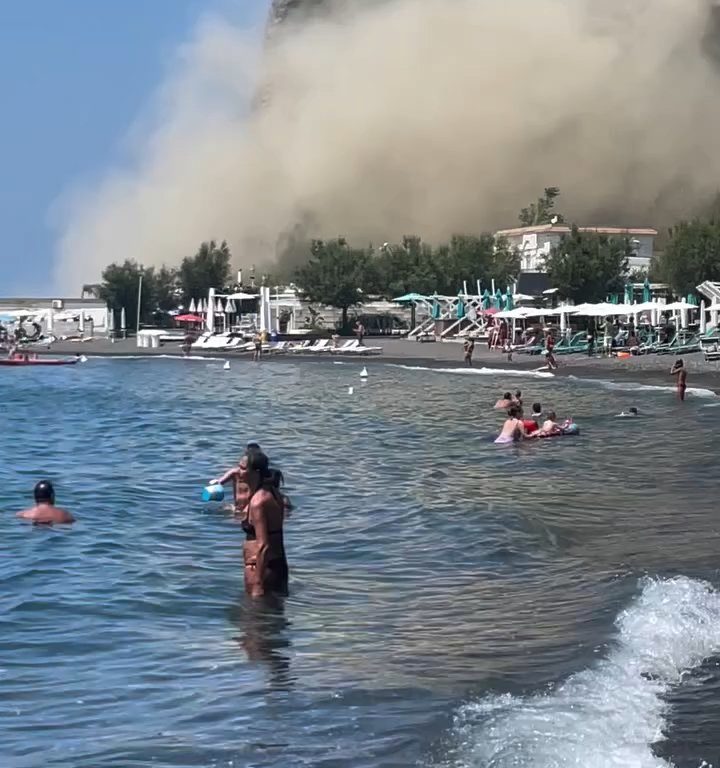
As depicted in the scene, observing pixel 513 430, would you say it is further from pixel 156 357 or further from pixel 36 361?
pixel 156 357

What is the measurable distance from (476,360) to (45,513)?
150 feet

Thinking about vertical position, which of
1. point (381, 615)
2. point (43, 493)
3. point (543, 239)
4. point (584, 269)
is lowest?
point (381, 615)

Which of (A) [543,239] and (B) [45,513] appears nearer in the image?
(B) [45,513]

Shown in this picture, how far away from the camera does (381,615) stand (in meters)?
12.0

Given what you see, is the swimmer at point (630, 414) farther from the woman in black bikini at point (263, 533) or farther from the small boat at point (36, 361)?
the small boat at point (36, 361)

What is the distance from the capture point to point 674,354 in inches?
2245

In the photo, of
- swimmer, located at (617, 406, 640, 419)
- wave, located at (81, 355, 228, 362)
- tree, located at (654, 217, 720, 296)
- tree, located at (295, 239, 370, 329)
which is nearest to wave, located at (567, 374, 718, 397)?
swimmer, located at (617, 406, 640, 419)

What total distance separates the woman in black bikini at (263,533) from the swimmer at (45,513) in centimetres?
604

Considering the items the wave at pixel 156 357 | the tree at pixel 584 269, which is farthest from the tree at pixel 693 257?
the wave at pixel 156 357

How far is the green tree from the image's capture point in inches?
4141

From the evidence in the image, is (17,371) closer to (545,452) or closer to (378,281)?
(378,281)

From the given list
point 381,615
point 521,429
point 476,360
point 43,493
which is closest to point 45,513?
point 43,493

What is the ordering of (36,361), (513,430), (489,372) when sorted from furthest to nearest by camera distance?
(36,361) < (489,372) < (513,430)

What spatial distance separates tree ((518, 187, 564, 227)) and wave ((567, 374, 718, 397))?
301 feet
